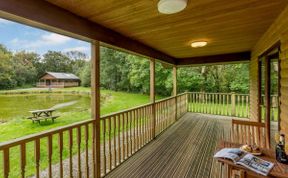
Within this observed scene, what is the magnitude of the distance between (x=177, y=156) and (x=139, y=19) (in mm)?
2759

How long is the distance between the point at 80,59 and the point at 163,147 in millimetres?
3046

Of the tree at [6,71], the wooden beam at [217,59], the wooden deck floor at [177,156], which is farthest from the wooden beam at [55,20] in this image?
the wooden beam at [217,59]

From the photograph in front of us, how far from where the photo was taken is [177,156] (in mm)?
3430

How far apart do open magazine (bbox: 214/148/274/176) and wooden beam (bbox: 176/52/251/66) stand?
4.61 m

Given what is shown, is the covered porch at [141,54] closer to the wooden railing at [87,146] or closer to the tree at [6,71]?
the wooden railing at [87,146]

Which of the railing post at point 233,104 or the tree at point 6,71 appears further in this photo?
the railing post at point 233,104

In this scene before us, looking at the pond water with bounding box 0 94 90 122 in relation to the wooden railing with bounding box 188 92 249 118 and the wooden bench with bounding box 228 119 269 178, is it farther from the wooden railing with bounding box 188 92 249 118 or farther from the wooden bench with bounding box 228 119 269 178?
the wooden railing with bounding box 188 92 249 118

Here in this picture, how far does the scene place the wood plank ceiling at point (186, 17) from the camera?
200 cm

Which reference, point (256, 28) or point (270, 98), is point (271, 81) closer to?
point (270, 98)

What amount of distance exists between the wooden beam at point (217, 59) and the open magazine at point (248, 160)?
461 cm

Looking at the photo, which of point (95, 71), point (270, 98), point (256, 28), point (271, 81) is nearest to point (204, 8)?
point (256, 28)

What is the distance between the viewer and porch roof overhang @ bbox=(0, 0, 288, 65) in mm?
1849

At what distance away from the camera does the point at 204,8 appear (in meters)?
2.12

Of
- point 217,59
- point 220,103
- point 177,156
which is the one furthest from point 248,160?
point 220,103
